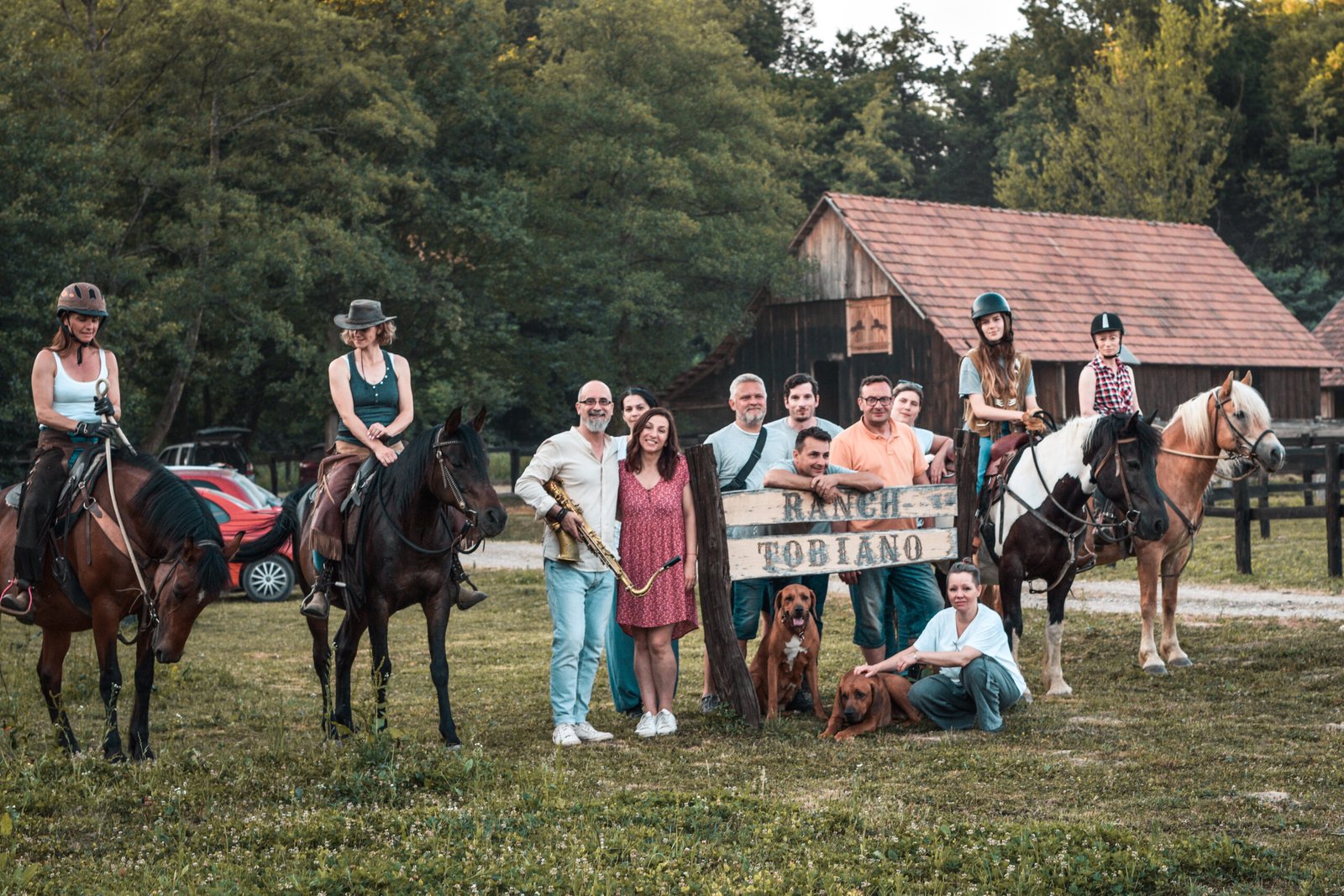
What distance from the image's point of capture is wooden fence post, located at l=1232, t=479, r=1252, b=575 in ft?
58.8

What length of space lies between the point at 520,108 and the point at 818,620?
28.7 meters

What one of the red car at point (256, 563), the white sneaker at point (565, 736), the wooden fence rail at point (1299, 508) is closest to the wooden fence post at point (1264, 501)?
the wooden fence rail at point (1299, 508)

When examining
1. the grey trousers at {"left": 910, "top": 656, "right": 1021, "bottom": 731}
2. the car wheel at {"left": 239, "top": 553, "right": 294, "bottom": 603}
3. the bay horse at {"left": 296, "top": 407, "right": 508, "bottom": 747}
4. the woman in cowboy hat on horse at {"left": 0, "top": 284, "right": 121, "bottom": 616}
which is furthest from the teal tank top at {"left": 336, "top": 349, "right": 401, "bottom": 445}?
the car wheel at {"left": 239, "top": 553, "right": 294, "bottom": 603}

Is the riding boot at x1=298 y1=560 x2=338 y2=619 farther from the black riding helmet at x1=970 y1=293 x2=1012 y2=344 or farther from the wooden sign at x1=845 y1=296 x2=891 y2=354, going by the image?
the wooden sign at x1=845 y1=296 x2=891 y2=354

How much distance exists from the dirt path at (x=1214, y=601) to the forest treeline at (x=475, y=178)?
1524 cm

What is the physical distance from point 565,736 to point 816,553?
6.34 feet

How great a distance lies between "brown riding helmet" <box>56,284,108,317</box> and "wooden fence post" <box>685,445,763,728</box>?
11.7 ft

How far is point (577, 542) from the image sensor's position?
880 cm

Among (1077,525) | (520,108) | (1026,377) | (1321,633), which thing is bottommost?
(1321,633)

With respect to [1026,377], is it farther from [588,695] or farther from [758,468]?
[588,695]

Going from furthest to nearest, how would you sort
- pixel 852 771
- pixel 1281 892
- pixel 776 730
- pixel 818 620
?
pixel 818 620 < pixel 776 730 < pixel 852 771 < pixel 1281 892

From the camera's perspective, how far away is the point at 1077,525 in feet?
34.0

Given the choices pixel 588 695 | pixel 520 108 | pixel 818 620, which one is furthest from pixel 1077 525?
pixel 520 108

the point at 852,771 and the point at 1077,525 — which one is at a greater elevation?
the point at 1077,525
